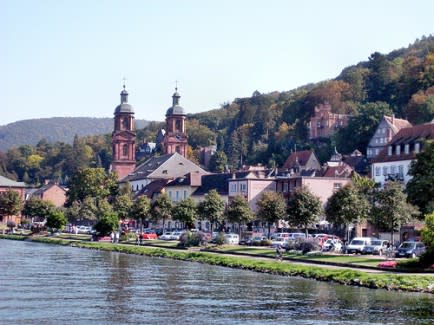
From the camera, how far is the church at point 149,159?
16100cm

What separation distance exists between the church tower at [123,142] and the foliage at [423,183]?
384 feet

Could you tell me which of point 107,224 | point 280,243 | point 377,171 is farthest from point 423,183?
point 107,224

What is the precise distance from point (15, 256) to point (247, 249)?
2190 centimetres

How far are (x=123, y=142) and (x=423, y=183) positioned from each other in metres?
123

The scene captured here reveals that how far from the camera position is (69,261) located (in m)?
71.7

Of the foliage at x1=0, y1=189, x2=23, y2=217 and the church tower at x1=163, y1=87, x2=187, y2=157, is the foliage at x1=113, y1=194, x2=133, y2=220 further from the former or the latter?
the church tower at x1=163, y1=87, x2=187, y2=157

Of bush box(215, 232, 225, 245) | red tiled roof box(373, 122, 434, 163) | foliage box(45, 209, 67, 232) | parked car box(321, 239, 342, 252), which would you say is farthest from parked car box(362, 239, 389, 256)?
foliage box(45, 209, 67, 232)

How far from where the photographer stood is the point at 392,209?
7012 centimetres

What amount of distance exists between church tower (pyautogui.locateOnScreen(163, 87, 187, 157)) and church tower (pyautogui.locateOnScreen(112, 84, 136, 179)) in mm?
8359

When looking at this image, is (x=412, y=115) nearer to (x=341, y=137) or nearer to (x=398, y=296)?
(x=341, y=137)

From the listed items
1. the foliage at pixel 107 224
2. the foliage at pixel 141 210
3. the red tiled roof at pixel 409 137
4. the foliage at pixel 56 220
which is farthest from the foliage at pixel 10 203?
the red tiled roof at pixel 409 137

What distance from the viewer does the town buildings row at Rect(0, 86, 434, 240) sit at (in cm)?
10750

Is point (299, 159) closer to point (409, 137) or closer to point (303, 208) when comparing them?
point (409, 137)

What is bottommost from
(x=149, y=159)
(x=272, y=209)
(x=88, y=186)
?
(x=272, y=209)
